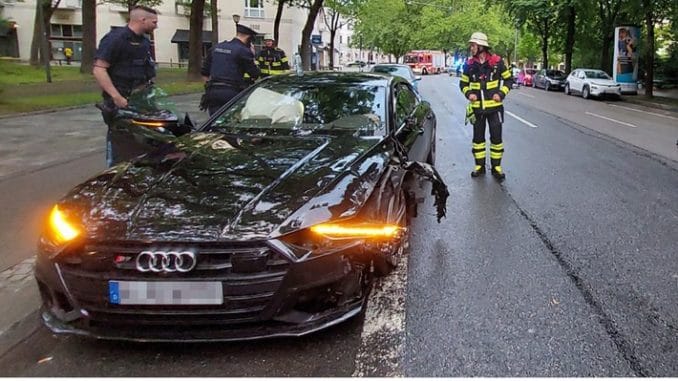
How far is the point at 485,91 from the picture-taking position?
771 centimetres

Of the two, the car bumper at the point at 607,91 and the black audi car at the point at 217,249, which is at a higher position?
the car bumper at the point at 607,91

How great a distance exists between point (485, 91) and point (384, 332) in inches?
203

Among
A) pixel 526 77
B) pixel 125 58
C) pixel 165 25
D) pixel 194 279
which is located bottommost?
pixel 194 279

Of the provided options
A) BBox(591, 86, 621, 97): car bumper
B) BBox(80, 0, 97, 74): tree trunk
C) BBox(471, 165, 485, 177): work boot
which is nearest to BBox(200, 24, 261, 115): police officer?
BBox(471, 165, 485, 177): work boot

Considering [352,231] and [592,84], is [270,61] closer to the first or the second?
[352,231]

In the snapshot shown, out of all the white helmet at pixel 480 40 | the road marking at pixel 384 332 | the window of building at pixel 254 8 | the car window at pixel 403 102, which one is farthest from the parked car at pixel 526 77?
the road marking at pixel 384 332

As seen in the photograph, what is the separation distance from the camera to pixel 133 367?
2.91 metres

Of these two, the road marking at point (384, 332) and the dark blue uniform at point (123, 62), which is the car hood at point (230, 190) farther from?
the dark blue uniform at point (123, 62)

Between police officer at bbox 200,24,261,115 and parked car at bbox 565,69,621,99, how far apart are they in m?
25.1

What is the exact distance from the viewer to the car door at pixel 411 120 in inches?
198

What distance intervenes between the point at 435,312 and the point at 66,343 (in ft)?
6.75

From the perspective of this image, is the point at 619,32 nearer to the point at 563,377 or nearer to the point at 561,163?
the point at 561,163

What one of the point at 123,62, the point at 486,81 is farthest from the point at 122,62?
the point at 486,81

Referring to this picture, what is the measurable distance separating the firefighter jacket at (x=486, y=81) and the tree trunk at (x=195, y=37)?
19.4 meters
